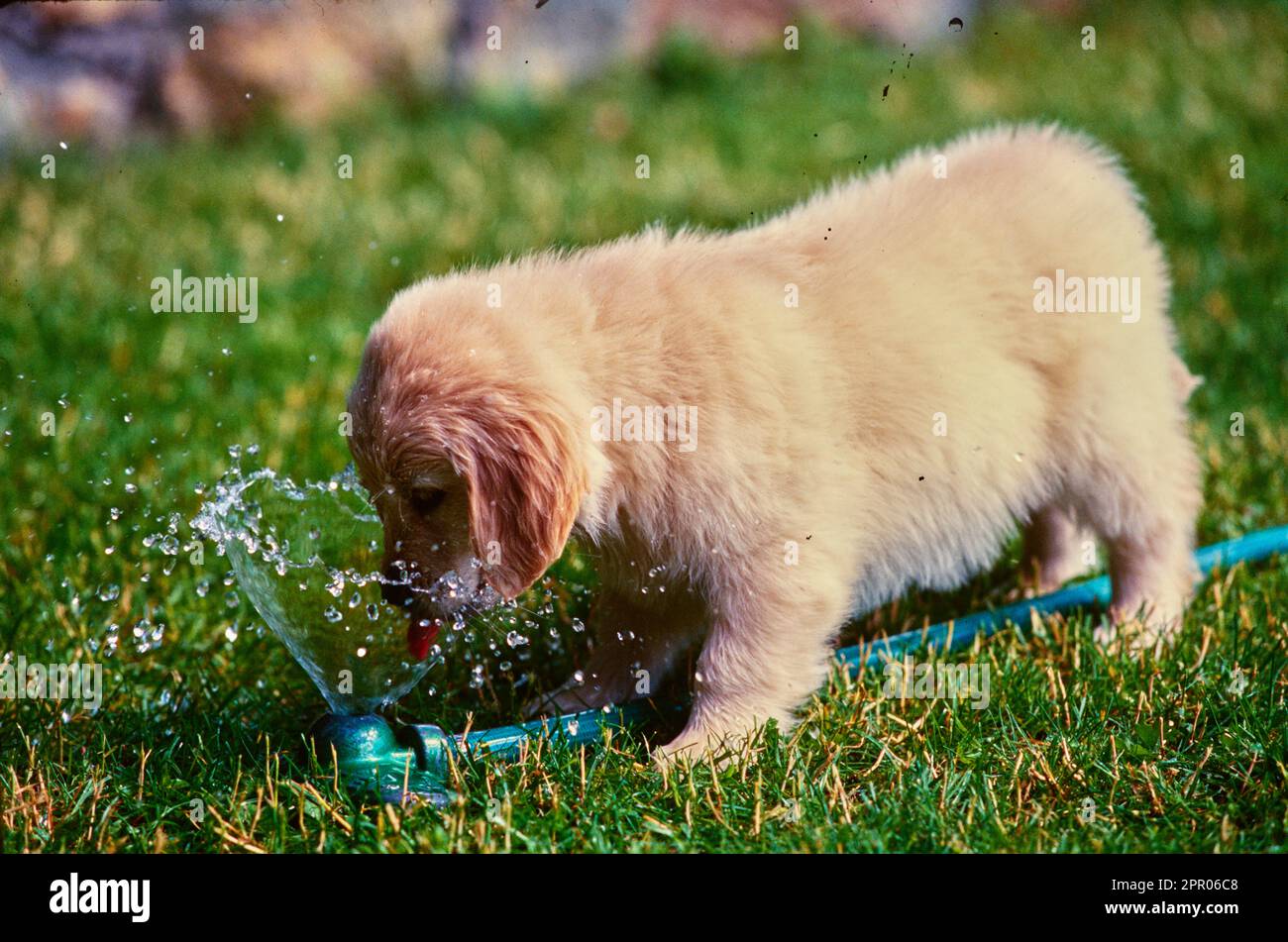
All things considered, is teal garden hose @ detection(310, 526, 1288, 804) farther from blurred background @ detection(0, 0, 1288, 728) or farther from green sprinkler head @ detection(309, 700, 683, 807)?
blurred background @ detection(0, 0, 1288, 728)

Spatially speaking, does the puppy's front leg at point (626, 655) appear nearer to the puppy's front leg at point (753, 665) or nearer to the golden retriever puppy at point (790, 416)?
the golden retriever puppy at point (790, 416)

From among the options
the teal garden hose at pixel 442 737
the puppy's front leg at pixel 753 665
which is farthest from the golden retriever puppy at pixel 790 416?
the teal garden hose at pixel 442 737

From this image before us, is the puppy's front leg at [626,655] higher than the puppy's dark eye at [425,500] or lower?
lower

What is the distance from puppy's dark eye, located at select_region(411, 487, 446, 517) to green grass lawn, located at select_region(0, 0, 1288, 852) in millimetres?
513

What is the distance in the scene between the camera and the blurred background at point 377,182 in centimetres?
381

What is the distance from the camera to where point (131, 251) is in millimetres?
5996

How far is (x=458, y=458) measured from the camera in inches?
104

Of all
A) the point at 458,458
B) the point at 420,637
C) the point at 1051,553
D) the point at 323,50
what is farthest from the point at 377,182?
the point at 458,458

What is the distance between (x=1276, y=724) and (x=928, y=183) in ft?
4.53

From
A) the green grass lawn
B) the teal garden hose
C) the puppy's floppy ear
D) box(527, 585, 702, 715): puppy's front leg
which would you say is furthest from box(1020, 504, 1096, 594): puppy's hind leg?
the puppy's floppy ear

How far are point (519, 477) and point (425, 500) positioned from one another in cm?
23

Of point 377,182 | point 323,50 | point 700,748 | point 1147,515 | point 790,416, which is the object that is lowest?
point 700,748

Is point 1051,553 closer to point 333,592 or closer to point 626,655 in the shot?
point 626,655
